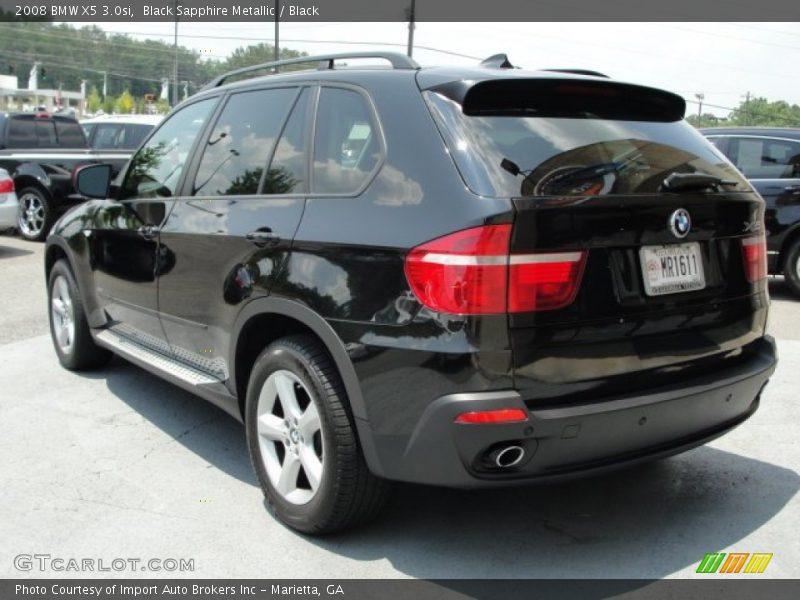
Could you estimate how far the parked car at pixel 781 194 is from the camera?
8.74 metres

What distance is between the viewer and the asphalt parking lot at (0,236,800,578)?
3020 mm

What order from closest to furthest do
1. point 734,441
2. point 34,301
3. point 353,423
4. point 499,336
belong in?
point 499,336
point 353,423
point 734,441
point 34,301

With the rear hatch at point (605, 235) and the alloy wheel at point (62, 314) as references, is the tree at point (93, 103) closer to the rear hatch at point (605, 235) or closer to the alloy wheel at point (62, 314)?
the alloy wheel at point (62, 314)

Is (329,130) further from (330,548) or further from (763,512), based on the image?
(763,512)

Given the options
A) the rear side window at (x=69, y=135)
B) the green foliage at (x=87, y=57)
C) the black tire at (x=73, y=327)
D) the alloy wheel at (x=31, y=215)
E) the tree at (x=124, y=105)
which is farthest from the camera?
the green foliage at (x=87, y=57)

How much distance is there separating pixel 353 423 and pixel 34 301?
605 centimetres

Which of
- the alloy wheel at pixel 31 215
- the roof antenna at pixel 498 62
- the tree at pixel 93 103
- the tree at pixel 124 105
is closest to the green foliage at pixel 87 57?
the tree at pixel 93 103

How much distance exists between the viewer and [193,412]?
472cm

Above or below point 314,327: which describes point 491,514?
below

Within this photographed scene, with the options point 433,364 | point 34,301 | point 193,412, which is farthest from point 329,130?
point 34,301

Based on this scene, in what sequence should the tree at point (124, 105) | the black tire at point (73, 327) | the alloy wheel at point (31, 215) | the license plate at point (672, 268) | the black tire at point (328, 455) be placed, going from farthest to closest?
the tree at point (124, 105) → the alloy wheel at point (31, 215) → the black tire at point (73, 327) → the black tire at point (328, 455) → the license plate at point (672, 268)

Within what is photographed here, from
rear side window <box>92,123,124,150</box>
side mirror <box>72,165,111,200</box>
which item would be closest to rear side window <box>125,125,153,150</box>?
rear side window <box>92,123,124,150</box>

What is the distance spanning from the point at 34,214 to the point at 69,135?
1.77 metres
